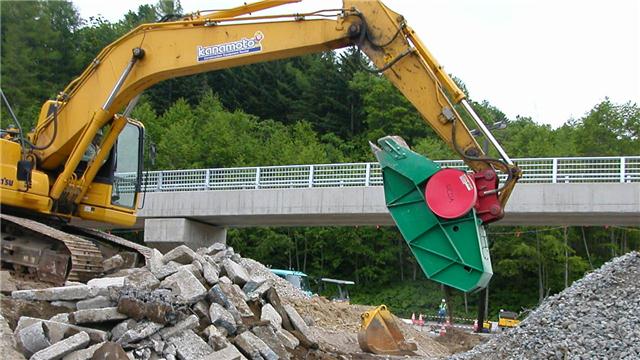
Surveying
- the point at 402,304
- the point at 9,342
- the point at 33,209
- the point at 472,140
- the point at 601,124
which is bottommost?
the point at 402,304

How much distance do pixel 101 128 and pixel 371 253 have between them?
27129 mm

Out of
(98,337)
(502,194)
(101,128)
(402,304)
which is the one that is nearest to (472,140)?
(502,194)

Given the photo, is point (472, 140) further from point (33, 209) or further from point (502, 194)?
point (33, 209)

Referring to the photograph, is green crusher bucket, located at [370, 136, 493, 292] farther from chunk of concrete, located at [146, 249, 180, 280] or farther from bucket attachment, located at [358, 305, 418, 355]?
bucket attachment, located at [358, 305, 418, 355]

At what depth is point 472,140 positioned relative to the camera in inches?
347

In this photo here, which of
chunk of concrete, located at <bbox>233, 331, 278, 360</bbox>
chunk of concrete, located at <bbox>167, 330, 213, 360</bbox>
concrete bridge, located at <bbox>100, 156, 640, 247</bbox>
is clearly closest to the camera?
chunk of concrete, located at <bbox>167, 330, 213, 360</bbox>

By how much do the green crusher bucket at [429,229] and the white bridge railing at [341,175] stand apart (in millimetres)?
10573

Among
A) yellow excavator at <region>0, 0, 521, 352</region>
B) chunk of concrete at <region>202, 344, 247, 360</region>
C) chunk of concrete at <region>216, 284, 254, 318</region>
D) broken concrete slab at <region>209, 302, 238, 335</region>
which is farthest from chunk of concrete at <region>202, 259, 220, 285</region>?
chunk of concrete at <region>202, 344, 247, 360</region>

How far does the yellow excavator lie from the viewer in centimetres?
826

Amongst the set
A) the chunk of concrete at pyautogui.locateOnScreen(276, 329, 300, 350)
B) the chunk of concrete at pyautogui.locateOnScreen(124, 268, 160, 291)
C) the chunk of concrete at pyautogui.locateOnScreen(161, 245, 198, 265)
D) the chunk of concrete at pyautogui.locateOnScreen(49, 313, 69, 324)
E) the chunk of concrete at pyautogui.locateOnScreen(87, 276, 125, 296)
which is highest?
the chunk of concrete at pyautogui.locateOnScreen(161, 245, 198, 265)

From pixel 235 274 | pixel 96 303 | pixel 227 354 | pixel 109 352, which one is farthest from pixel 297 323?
pixel 109 352

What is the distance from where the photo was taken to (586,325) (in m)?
7.98

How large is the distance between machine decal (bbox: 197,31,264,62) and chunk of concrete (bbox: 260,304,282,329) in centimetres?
375

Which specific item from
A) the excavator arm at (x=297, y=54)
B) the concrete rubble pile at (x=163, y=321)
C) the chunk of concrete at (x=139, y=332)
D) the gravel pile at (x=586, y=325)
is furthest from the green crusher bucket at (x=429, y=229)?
the chunk of concrete at (x=139, y=332)
